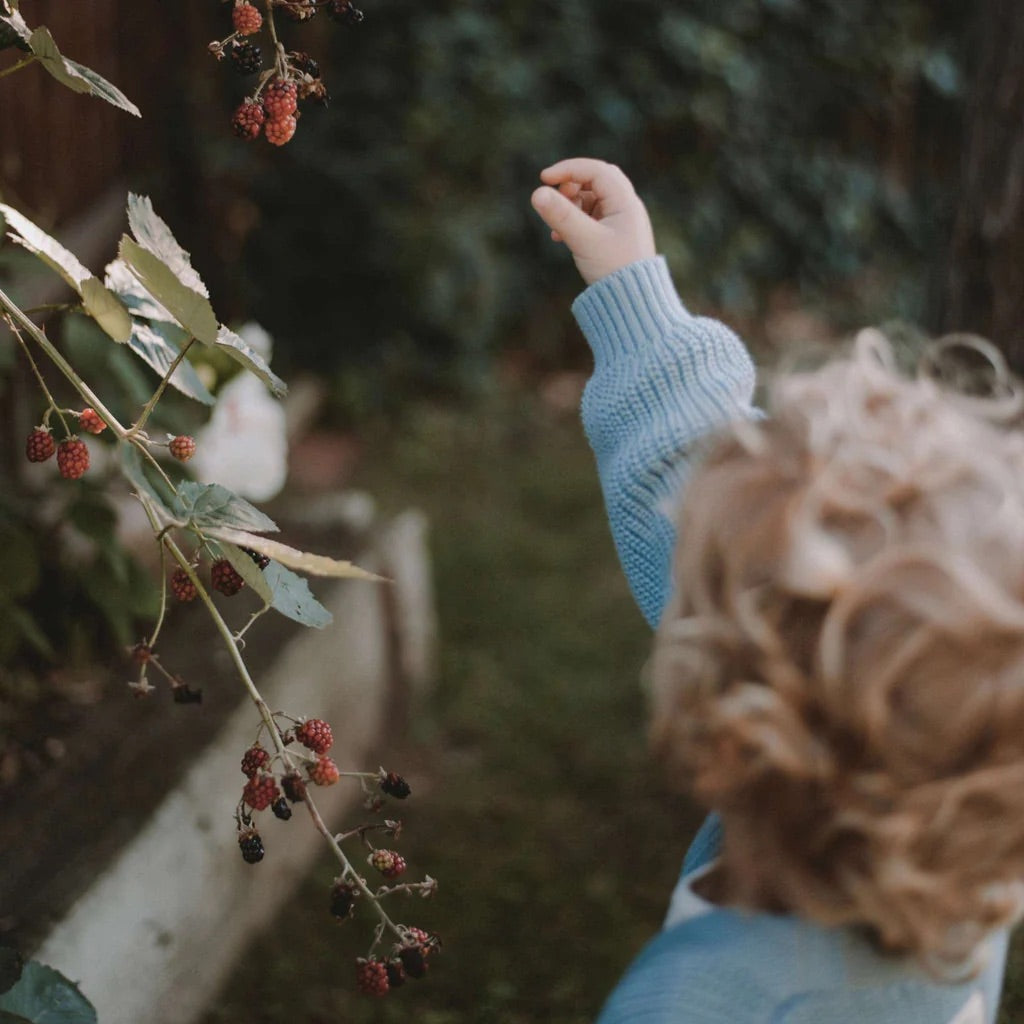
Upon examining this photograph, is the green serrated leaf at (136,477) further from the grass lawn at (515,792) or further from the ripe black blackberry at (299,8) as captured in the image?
the grass lawn at (515,792)

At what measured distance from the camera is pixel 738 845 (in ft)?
3.13

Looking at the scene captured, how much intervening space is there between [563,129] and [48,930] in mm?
3473

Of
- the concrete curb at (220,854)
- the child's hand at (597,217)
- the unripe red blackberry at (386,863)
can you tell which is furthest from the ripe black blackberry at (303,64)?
the concrete curb at (220,854)

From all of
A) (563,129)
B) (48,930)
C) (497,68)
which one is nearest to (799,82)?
(563,129)

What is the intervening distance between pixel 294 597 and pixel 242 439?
740mm

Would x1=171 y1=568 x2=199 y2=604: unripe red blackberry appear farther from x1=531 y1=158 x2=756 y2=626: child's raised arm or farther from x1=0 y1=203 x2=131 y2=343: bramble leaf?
x1=531 y1=158 x2=756 y2=626: child's raised arm

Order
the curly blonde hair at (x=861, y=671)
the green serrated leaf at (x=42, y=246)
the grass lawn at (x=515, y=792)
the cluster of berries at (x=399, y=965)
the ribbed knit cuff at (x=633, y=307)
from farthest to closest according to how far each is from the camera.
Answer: the grass lawn at (x=515, y=792) < the ribbed knit cuff at (x=633, y=307) < the cluster of berries at (x=399, y=965) < the green serrated leaf at (x=42, y=246) < the curly blonde hair at (x=861, y=671)

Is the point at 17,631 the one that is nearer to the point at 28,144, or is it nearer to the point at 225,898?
the point at 225,898

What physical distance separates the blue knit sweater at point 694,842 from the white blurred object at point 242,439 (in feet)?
1.99

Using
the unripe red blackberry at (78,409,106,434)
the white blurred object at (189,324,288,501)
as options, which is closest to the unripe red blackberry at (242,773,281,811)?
the unripe red blackberry at (78,409,106,434)

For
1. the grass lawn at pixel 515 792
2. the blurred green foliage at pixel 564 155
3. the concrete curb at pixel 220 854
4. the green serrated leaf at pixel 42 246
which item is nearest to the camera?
the green serrated leaf at pixel 42 246

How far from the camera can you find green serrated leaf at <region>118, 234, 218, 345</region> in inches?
38.7

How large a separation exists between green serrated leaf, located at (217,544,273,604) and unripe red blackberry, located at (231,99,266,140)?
0.38m

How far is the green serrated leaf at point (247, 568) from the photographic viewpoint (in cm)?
101
